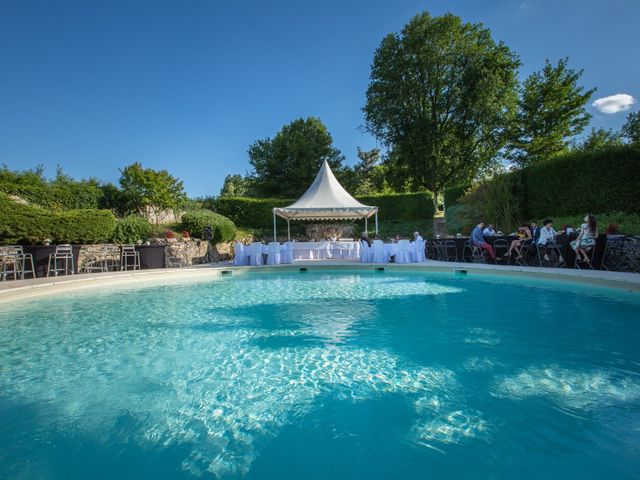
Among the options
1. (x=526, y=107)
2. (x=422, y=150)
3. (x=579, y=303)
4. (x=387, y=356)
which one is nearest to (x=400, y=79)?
(x=422, y=150)

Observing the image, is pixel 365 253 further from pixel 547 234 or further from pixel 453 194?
pixel 453 194

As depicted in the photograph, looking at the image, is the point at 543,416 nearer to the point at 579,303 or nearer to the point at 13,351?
the point at 579,303

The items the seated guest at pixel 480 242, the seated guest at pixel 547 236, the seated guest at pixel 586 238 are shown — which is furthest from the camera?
the seated guest at pixel 480 242

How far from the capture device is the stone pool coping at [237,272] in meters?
6.79

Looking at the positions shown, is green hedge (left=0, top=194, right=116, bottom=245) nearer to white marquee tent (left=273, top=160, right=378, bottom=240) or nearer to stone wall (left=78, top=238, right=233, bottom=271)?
stone wall (left=78, top=238, right=233, bottom=271)

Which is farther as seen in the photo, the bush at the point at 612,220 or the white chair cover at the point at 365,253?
the white chair cover at the point at 365,253

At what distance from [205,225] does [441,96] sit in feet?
50.9

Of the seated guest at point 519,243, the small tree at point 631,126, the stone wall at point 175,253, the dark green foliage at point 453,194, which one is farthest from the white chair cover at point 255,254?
the small tree at point 631,126

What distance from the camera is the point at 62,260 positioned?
10742mm

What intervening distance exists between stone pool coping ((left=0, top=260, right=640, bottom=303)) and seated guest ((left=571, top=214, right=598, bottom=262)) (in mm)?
639

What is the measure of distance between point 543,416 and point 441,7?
2257 centimetres

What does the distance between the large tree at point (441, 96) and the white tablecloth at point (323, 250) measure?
8851 mm

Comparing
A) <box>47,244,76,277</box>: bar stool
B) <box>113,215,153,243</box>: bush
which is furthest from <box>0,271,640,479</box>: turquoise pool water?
<box>113,215,153,243</box>: bush

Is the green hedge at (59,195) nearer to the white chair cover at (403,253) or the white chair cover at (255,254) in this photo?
the white chair cover at (255,254)
